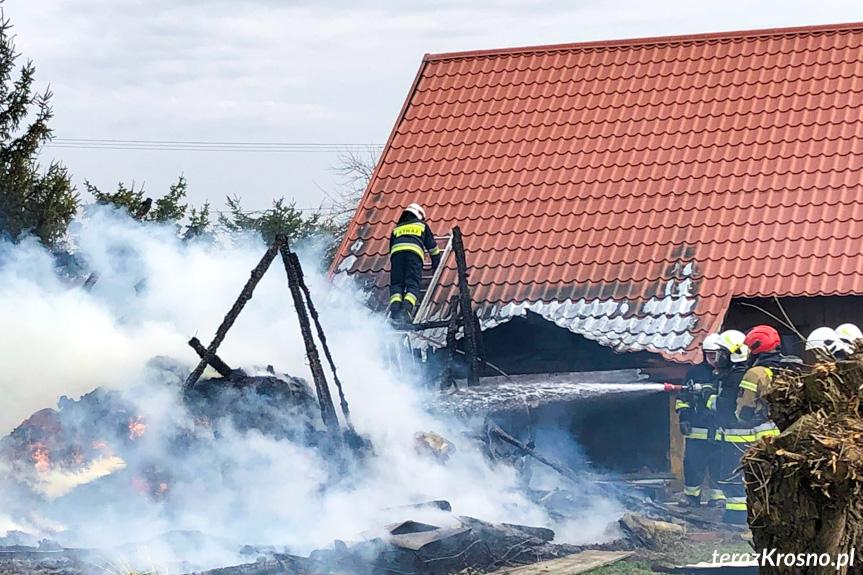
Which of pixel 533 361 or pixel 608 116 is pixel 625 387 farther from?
pixel 608 116

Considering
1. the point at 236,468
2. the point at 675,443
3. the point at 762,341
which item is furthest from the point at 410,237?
the point at 236,468

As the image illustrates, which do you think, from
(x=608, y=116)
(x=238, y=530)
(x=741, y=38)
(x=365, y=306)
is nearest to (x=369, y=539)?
(x=238, y=530)

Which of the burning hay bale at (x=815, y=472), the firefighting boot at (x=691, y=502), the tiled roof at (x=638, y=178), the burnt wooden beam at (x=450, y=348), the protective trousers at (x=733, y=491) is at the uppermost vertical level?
the tiled roof at (x=638, y=178)

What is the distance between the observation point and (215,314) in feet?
36.8

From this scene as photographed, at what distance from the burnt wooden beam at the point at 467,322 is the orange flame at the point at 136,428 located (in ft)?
12.9

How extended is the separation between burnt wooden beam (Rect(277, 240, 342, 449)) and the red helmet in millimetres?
3852

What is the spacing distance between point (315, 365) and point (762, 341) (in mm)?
4076

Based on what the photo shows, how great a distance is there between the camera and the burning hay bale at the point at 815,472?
176 inches

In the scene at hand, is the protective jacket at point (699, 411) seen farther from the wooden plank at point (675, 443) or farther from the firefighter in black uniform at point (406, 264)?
the firefighter in black uniform at point (406, 264)

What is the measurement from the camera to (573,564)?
879 centimetres

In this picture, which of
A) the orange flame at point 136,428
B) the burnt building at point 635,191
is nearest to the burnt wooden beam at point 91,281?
the orange flame at point 136,428

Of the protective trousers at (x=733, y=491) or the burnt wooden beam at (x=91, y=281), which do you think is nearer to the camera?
the protective trousers at (x=733, y=491)

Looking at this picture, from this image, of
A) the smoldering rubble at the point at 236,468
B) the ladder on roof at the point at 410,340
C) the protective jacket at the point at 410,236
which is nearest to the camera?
the smoldering rubble at the point at 236,468

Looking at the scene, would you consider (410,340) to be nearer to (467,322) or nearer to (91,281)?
(467,322)
